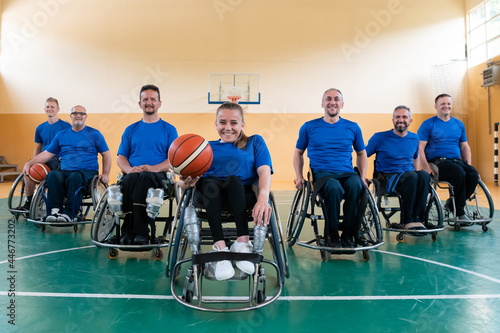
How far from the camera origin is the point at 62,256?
8.77 ft

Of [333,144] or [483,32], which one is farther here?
[483,32]

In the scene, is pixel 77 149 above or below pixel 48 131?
below

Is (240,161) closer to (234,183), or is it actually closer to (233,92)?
(234,183)

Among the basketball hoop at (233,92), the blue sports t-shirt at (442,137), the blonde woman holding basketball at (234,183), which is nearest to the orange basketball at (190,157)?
the blonde woman holding basketball at (234,183)

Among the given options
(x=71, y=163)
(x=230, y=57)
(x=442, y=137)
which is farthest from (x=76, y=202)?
(x=230, y=57)

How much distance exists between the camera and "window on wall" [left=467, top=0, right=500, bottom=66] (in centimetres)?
845

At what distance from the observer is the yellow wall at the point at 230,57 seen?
9477mm

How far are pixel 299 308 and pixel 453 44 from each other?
1024cm

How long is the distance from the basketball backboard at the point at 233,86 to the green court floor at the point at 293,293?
6.99m

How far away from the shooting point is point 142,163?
2.84 metres

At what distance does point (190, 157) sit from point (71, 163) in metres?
2.24

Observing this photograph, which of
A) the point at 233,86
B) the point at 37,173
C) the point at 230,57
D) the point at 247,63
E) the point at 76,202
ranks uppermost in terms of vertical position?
the point at 230,57

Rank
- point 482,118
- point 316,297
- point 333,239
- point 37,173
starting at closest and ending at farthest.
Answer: point 316,297 → point 333,239 → point 37,173 → point 482,118

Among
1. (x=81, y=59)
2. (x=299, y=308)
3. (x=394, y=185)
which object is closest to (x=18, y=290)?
(x=299, y=308)
